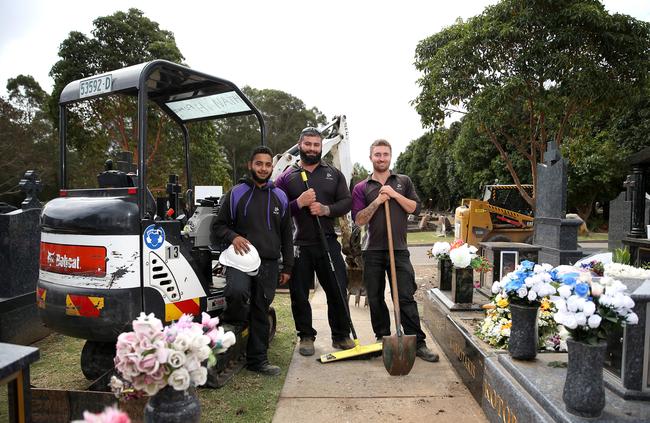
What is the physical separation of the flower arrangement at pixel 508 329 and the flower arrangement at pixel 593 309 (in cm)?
106

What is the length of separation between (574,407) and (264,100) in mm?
44150

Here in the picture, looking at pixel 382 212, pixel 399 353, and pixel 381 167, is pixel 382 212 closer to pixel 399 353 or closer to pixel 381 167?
pixel 381 167

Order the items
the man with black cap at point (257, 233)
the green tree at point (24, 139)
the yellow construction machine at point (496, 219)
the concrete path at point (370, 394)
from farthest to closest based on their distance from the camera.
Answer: the green tree at point (24, 139), the yellow construction machine at point (496, 219), the man with black cap at point (257, 233), the concrete path at point (370, 394)

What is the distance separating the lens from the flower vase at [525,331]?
2.91 metres

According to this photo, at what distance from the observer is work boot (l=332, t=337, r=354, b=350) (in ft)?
15.1

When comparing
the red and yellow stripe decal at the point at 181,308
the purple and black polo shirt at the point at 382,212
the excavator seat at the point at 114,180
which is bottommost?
the red and yellow stripe decal at the point at 181,308

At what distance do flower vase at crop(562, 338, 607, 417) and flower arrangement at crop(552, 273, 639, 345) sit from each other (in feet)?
0.16

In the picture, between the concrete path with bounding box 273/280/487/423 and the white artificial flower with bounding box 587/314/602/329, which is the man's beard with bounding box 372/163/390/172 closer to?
the concrete path with bounding box 273/280/487/423

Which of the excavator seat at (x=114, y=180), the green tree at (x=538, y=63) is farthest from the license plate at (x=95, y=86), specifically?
the green tree at (x=538, y=63)

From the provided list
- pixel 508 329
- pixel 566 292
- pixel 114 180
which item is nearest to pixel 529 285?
pixel 566 292

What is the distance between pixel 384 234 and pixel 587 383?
2.41m

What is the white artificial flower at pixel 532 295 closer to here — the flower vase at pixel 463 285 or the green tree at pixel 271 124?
the flower vase at pixel 463 285

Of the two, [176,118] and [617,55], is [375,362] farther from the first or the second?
[617,55]

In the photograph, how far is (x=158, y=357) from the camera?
1709 millimetres
